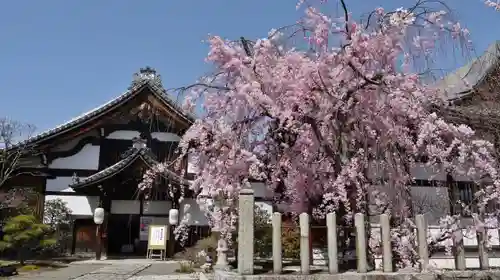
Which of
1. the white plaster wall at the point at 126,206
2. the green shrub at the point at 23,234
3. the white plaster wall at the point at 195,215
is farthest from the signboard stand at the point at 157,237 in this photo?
the green shrub at the point at 23,234

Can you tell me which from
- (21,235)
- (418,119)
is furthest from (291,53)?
(21,235)

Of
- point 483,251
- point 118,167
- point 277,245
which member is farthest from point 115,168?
point 483,251

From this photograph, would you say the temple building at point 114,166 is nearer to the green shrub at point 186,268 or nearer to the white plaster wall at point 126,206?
the white plaster wall at point 126,206

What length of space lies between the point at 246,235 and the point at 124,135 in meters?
16.5

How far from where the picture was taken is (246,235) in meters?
7.58

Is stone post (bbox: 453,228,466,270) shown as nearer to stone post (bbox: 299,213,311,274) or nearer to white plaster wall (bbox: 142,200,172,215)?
stone post (bbox: 299,213,311,274)

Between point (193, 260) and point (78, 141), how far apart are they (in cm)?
1031

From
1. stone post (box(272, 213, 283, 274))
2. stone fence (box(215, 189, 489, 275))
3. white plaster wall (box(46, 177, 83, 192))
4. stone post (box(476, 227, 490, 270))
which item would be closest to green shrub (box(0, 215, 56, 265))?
white plaster wall (box(46, 177, 83, 192))

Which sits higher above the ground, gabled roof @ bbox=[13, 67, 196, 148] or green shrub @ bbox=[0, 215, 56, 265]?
gabled roof @ bbox=[13, 67, 196, 148]

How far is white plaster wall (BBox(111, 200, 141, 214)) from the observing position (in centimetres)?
2144

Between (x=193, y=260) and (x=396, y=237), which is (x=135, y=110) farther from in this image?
(x=396, y=237)

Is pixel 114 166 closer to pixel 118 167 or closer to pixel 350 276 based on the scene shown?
pixel 118 167

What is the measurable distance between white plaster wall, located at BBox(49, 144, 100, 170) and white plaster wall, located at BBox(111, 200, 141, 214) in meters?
2.09

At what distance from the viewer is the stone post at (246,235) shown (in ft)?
24.5
